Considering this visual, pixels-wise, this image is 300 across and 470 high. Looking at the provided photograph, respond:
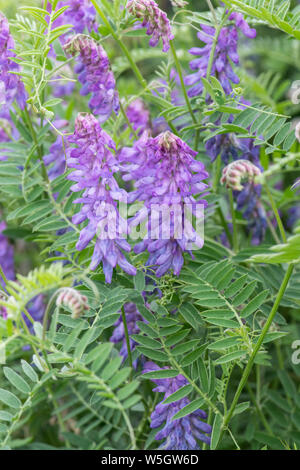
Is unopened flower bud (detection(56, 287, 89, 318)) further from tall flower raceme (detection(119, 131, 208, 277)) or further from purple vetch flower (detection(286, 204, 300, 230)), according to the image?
purple vetch flower (detection(286, 204, 300, 230))

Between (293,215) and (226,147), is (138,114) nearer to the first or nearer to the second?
(226,147)

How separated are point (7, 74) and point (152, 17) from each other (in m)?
0.31

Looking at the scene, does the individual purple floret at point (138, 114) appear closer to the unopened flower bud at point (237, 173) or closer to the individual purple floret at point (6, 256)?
the individual purple floret at point (6, 256)

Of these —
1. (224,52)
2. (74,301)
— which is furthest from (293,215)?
(74,301)

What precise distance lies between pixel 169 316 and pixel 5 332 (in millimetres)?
367

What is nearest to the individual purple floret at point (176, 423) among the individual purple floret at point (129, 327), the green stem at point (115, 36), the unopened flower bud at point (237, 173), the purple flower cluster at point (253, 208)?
the individual purple floret at point (129, 327)

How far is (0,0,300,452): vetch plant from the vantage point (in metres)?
0.95

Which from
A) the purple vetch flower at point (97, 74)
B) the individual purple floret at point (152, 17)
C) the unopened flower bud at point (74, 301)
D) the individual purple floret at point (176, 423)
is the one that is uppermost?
the individual purple floret at point (152, 17)

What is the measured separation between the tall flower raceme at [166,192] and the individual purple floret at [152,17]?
211mm

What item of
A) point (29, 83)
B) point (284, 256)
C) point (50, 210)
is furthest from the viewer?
point (50, 210)

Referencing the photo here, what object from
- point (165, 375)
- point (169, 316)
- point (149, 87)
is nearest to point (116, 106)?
point (149, 87)

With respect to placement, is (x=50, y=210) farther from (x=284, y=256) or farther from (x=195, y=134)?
(x=284, y=256)

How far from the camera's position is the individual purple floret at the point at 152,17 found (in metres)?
1.03

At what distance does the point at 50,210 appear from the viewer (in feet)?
4.09
